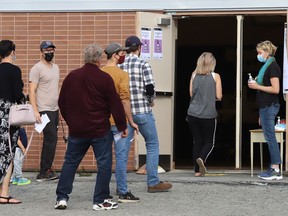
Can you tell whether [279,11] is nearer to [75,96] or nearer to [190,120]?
[190,120]

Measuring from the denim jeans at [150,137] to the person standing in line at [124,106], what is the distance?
17 centimetres

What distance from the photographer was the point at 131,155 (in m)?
11.1

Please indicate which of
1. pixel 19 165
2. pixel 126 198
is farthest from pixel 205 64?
pixel 19 165

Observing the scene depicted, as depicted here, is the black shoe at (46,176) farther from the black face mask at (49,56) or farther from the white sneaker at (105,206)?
the white sneaker at (105,206)

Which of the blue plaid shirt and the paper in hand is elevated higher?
the blue plaid shirt

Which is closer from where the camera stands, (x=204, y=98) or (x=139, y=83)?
(x=139, y=83)

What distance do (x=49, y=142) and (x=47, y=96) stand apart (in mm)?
636

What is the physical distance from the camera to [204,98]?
10375 mm

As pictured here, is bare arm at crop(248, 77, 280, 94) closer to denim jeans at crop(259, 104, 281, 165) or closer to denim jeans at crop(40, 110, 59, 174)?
denim jeans at crop(259, 104, 281, 165)

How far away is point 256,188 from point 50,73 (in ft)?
10.3

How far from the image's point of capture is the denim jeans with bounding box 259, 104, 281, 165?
1006cm

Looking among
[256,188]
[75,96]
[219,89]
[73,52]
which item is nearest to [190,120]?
[219,89]

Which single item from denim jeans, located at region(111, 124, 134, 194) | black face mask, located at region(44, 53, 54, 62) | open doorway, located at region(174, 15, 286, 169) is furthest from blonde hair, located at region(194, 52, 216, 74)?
open doorway, located at region(174, 15, 286, 169)

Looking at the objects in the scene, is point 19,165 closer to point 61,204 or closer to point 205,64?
point 61,204
